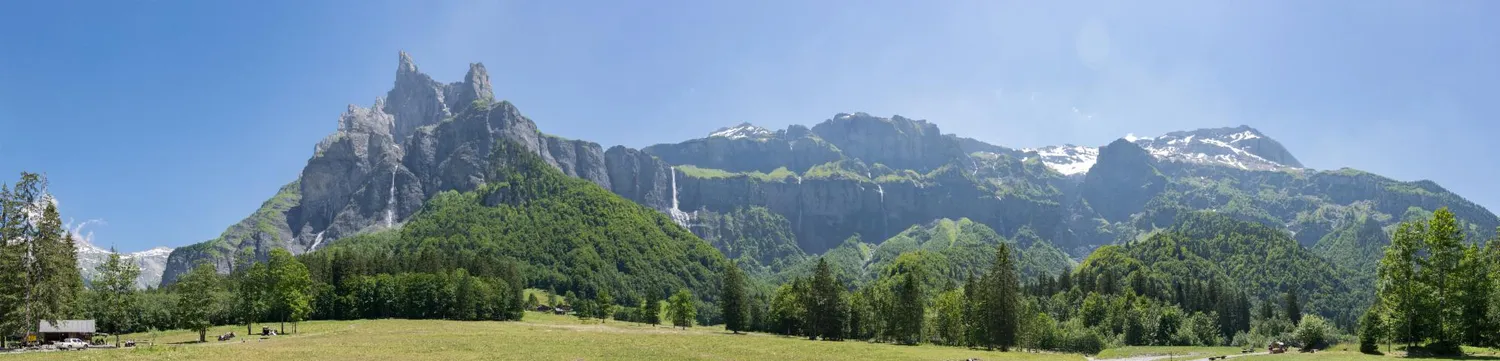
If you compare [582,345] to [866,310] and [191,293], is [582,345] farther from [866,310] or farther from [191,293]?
[866,310]

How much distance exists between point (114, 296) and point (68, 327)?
122 feet

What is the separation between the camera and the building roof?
67.8m

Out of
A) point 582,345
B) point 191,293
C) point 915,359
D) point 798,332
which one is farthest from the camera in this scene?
point 798,332

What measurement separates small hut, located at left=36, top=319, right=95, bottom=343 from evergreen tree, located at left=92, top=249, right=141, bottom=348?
29.3m

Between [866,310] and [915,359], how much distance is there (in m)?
56.3

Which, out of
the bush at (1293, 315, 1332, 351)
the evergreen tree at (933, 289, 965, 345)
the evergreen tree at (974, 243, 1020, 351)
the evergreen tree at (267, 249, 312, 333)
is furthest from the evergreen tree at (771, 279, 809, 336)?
the evergreen tree at (267, 249, 312, 333)

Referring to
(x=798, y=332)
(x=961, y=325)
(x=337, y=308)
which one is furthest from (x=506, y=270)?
(x=961, y=325)

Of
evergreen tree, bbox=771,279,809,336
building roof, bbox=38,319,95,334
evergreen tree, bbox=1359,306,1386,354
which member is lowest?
evergreen tree, bbox=771,279,809,336

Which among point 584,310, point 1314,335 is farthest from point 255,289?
point 1314,335

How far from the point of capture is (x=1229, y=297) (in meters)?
172

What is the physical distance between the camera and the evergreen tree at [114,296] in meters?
101

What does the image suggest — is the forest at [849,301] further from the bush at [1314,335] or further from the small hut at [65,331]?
the small hut at [65,331]

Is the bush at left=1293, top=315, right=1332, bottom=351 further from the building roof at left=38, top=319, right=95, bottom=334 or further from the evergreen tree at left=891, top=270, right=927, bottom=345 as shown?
the building roof at left=38, top=319, right=95, bottom=334

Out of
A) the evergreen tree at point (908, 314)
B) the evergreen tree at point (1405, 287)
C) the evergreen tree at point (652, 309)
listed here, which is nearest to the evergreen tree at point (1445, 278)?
the evergreen tree at point (1405, 287)
